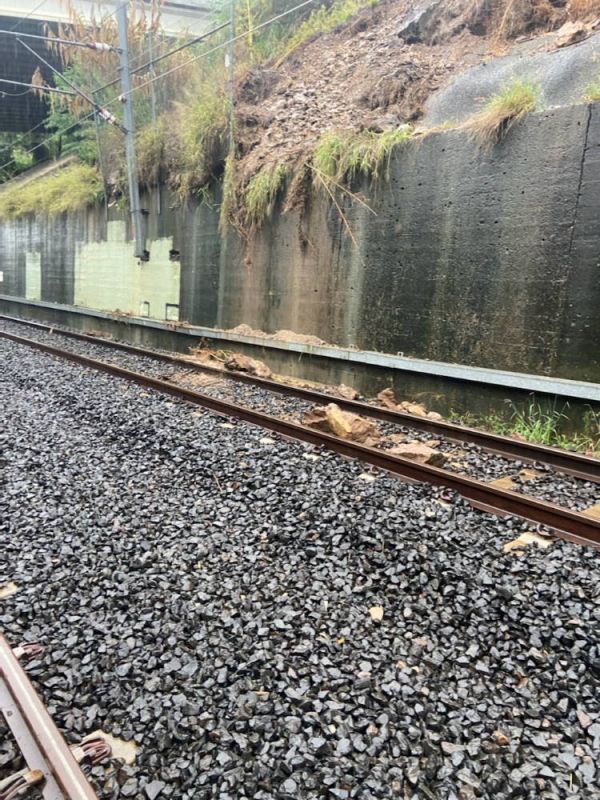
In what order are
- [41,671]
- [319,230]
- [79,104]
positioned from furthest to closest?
1. [79,104]
2. [319,230]
3. [41,671]

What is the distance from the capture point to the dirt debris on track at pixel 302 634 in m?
1.80

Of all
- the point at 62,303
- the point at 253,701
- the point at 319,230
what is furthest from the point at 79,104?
the point at 253,701

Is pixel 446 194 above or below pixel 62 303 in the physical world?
above

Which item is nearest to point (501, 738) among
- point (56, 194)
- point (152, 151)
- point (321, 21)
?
point (152, 151)

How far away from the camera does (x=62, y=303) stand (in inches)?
726

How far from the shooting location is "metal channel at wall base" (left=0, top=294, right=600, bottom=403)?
5785 mm

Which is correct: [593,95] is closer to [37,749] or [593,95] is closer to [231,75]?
[37,749]

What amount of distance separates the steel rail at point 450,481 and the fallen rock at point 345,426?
18 cm

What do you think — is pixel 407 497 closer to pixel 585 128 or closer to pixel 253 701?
pixel 253 701

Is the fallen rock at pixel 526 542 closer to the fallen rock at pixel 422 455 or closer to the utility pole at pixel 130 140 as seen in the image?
the fallen rock at pixel 422 455

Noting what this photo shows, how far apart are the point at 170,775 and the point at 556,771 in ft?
4.19

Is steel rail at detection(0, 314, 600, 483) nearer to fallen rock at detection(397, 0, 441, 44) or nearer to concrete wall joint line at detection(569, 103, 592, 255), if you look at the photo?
concrete wall joint line at detection(569, 103, 592, 255)

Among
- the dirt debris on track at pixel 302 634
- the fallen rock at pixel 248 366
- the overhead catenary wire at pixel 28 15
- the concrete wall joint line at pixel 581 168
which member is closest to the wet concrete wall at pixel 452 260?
the concrete wall joint line at pixel 581 168

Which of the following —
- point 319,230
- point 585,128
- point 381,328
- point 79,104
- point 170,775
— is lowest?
point 170,775
